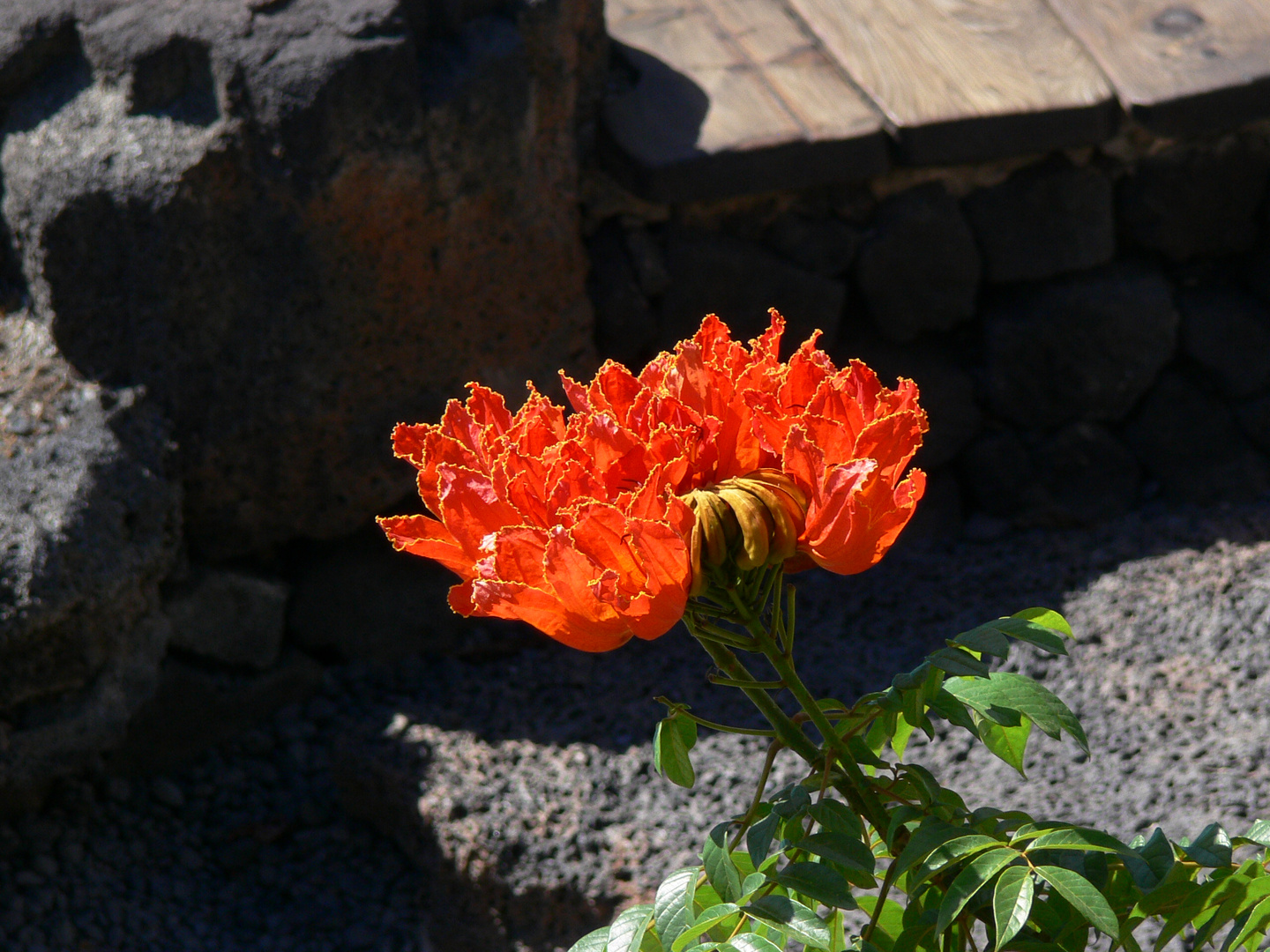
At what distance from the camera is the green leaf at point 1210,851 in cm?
112

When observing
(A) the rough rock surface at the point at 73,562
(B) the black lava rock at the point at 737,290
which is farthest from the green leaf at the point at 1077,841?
(B) the black lava rock at the point at 737,290

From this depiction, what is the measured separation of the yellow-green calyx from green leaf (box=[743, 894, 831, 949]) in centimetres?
26

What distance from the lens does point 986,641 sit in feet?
3.55

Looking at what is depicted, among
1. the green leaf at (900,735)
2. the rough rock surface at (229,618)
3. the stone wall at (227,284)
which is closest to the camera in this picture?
the green leaf at (900,735)

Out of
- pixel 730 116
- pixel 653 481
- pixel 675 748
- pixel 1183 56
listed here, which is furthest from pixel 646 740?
pixel 1183 56

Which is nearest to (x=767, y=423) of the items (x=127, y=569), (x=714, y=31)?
(x=127, y=569)

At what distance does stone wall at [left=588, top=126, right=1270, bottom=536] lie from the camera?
2.96m

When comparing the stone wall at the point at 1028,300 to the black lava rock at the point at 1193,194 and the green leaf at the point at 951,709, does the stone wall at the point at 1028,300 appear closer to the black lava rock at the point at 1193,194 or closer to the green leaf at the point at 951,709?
the black lava rock at the point at 1193,194

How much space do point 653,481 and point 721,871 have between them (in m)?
0.34

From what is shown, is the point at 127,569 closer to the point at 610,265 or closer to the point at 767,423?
the point at 610,265

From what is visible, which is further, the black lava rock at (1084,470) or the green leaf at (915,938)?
the black lava rock at (1084,470)

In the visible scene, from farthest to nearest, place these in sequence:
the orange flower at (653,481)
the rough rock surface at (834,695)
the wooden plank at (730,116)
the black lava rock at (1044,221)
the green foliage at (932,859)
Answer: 1. the black lava rock at (1044,221)
2. the wooden plank at (730,116)
3. the rough rock surface at (834,695)
4. the green foliage at (932,859)
5. the orange flower at (653,481)

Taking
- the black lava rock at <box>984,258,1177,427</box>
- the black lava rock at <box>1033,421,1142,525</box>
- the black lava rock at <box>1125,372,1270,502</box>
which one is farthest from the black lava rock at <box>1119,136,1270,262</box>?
the black lava rock at <box>1033,421,1142,525</box>

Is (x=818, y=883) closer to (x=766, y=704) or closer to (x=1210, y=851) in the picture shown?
(x=766, y=704)
